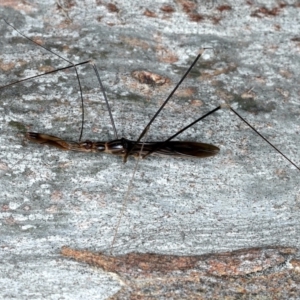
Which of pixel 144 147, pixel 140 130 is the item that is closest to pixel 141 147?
pixel 144 147

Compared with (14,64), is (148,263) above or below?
below

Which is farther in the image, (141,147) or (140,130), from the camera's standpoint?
(140,130)

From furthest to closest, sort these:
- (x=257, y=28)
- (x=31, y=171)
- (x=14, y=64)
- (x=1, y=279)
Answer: (x=257, y=28) < (x=14, y=64) < (x=31, y=171) < (x=1, y=279)

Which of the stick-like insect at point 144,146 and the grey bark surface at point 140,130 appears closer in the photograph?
the grey bark surface at point 140,130

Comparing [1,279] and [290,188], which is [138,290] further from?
[290,188]

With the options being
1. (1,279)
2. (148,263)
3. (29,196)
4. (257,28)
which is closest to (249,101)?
(257,28)

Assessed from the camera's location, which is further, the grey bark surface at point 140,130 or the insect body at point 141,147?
the insect body at point 141,147

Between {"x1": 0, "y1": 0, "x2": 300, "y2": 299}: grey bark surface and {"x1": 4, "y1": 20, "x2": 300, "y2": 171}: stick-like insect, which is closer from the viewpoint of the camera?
{"x1": 0, "y1": 0, "x2": 300, "y2": 299}: grey bark surface

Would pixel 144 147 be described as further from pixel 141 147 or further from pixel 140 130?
pixel 140 130
